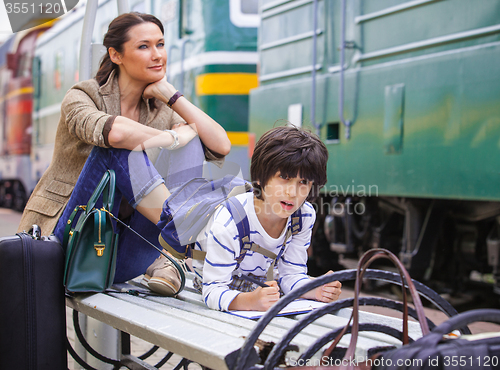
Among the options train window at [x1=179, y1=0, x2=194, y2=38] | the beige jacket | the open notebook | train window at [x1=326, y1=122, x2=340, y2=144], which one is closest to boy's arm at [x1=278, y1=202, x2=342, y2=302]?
the open notebook

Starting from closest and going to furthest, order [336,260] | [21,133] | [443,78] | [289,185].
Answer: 1. [289,185]
2. [443,78]
3. [336,260]
4. [21,133]

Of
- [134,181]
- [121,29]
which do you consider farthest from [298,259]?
[121,29]

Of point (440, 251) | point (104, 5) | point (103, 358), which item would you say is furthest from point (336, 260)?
point (104, 5)

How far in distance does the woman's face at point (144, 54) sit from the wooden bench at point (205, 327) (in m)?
Answer: 0.94

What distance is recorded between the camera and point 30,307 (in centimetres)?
182

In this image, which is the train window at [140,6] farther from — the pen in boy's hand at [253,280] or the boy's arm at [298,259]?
the pen in boy's hand at [253,280]

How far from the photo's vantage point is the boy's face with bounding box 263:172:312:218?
1.70m

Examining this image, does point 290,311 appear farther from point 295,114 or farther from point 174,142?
point 295,114

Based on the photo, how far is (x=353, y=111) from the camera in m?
3.86

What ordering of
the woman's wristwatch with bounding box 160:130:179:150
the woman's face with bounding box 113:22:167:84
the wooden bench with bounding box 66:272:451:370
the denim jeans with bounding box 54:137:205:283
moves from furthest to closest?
1. the woman's face with bounding box 113:22:167:84
2. the woman's wristwatch with bounding box 160:130:179:150
3. the denim jeans with bounding box 54:137:205:283
4. the wooden bench with bounding box 66:272:451:370

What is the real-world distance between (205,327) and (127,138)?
90cm

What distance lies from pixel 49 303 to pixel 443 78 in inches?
96.6

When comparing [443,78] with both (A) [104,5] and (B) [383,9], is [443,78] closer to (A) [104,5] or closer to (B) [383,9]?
(B) [383,9]

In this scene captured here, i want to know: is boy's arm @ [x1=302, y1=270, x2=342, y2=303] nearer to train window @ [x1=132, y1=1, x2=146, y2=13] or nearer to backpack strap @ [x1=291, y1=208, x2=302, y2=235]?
backpack strap @ [x1=291, y1=208, x2=302, y2=235]
